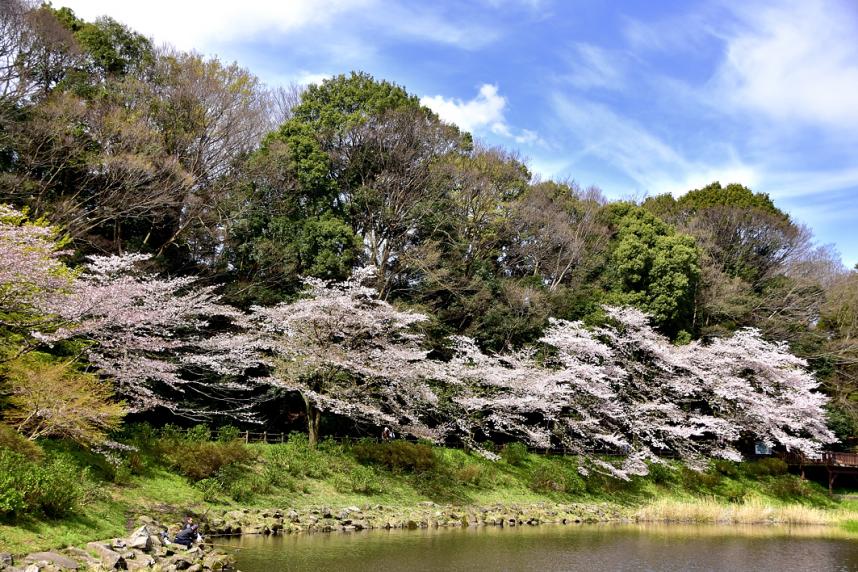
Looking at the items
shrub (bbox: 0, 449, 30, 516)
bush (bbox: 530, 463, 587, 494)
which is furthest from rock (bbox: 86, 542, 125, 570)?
bush (bbox: 530, 463, 587, 494)

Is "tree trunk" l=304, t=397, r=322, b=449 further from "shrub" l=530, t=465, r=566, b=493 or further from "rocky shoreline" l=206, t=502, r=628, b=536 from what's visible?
"shrub" l=530, t=465, r=566, b=493

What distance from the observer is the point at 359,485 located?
24.3 m

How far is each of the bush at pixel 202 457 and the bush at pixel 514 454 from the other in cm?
1230

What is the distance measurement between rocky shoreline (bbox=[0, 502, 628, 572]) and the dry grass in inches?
69.8

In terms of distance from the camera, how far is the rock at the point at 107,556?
1312cm

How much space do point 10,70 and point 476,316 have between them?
73.7ft

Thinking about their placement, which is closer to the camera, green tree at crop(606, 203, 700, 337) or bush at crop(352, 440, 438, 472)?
bush at crop(352, 440, 438, 472)

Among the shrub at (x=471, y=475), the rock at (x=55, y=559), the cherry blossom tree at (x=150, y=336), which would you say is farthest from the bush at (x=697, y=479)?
the rock at (x=55, y=559)

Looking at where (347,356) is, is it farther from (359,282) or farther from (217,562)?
(217,562)

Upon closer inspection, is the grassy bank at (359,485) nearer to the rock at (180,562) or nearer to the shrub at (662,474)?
the shrub at (662,474)

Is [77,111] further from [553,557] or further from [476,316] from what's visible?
[553,557]

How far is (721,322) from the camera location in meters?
40.0

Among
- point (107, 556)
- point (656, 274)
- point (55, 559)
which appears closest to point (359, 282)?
point (107, 556)

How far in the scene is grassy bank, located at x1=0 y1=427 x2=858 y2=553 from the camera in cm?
1739
